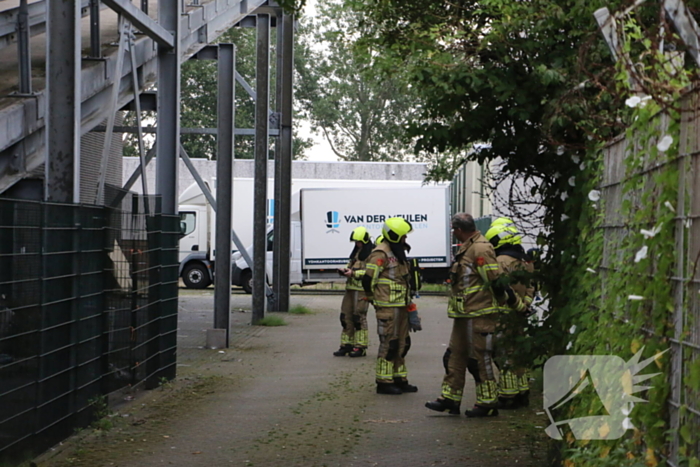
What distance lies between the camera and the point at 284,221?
22.0m

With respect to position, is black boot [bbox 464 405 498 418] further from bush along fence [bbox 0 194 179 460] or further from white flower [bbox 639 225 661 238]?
white flower [bbox 639 225 661 238]

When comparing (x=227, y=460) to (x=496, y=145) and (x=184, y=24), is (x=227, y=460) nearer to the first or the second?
(x=496, y=145)

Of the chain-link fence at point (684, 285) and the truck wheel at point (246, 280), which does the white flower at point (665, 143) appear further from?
the truck wheel at point (246, 280)

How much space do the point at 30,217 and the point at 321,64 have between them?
56112 millimetres

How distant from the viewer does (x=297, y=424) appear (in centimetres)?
861

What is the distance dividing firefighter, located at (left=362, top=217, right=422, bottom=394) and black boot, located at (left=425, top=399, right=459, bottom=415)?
4.08 feet

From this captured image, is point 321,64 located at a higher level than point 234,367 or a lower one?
higher

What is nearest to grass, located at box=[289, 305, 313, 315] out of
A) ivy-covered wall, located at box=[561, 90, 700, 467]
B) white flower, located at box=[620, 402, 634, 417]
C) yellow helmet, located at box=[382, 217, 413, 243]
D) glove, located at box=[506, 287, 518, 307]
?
yellow helmet, located at box=[382, 217, 413, 243]

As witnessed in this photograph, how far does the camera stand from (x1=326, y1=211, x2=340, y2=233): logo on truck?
2952cm

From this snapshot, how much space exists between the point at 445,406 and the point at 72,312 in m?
3.61

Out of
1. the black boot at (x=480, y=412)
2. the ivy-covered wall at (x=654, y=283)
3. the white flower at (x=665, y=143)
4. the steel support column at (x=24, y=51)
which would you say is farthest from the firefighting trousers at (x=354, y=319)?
the white flower at (x=665, y=143)

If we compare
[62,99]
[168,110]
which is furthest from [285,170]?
[62,99]

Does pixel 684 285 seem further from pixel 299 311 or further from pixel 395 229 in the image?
pixel 299 311

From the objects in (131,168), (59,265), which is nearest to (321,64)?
(131,168)
